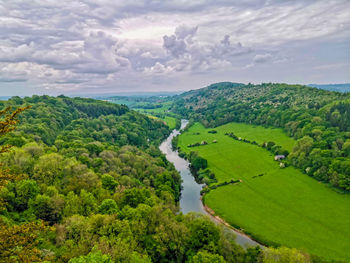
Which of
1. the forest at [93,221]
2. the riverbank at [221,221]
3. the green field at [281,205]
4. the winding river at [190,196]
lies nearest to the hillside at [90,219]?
the forest at [93,221]

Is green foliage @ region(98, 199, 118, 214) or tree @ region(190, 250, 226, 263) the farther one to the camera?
green foliage @ region(98, 199, 118, 214)

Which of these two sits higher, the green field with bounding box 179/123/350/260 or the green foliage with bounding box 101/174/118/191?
the green foliage with bounding box 101/174/118/191

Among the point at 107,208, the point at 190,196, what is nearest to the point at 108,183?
the point at 107,208

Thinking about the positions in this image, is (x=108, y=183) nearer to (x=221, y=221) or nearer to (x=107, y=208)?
(x=107, y=208)

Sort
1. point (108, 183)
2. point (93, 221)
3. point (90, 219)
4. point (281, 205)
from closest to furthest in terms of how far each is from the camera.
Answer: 1. point (93, 221)
2. point (90, 219)
3. point (108, 183)
4. point (281, 205)

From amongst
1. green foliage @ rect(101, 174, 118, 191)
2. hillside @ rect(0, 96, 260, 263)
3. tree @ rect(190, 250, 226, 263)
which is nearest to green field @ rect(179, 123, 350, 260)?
hillside @ rect(0, 96, 260, 263)

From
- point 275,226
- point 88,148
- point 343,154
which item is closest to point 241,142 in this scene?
point 343,154

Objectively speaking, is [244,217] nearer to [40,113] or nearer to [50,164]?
[50,164]

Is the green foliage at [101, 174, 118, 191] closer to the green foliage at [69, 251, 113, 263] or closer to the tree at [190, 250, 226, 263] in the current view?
the tree at [190, 250, 226, 263]
